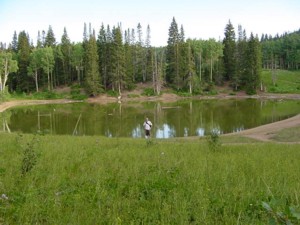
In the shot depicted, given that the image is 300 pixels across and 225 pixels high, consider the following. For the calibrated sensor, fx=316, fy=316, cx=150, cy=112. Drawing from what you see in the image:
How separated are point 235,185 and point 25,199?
407 centimetres

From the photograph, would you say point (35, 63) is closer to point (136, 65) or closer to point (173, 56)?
point (136, 65)

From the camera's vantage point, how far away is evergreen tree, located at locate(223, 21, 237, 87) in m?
77.3

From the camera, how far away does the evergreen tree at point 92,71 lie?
70500 millimetres

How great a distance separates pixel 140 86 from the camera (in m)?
78.1

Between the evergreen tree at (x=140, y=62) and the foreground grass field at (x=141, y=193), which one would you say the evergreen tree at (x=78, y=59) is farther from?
the foreground grass field at (x=141, y=193)

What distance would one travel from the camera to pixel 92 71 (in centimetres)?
7156

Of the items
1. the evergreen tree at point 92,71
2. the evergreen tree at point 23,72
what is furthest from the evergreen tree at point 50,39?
the evergreen tree at point 92,71

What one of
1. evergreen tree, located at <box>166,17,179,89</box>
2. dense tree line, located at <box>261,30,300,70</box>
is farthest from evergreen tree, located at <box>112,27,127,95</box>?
dense tree line, located at <box>261,30,300,70</box>

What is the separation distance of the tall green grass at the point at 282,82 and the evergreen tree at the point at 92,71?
39710 millimetres

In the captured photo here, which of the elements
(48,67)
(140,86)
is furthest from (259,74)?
(48,67)

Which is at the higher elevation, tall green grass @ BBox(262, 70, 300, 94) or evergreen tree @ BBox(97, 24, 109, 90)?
evergreen tree @ BBox(97, 24, 109, 90)

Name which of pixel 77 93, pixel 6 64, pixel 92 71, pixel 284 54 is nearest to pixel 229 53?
pixel 92 71

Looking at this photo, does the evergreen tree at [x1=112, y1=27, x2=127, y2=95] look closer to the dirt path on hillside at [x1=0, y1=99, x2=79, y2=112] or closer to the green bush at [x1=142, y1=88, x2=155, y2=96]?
the green bush at [x1=142, y1=88, x2=155, y2=96]

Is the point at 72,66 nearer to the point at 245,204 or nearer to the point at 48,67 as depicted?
the point at 48,67
